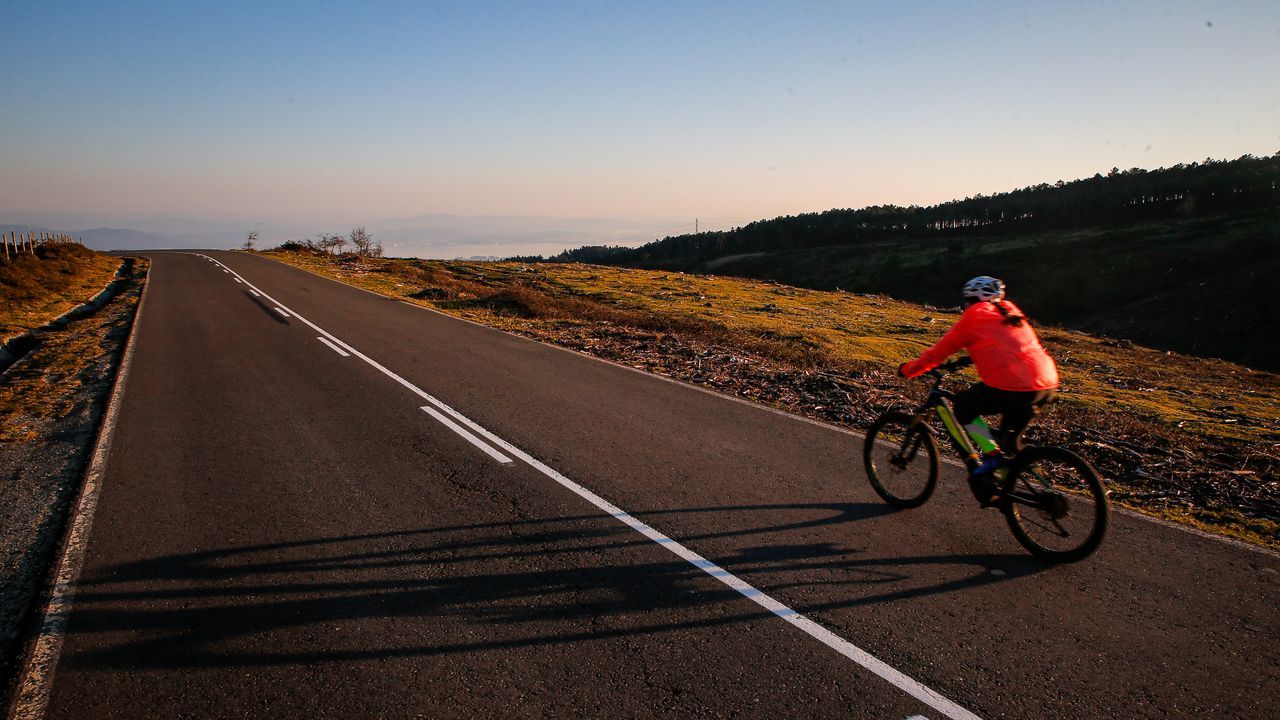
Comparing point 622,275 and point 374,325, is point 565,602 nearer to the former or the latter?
point 374,325

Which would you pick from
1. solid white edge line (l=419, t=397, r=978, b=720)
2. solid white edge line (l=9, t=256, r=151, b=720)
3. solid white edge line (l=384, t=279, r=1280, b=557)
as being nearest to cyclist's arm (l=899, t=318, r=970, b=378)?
solid white edge line (l=384, t=279, r=1280, b=557)

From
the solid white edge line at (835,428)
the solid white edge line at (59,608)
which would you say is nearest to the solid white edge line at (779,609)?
the solid white edge line at (835,428)

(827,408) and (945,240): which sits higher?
(945,240)

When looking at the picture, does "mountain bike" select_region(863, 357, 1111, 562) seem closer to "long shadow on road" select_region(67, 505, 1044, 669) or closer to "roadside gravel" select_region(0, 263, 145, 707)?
"long shadow on road" select_region(67, 505, 1044, 669)

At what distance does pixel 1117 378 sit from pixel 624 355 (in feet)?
44.4

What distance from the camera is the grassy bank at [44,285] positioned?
66.4ft

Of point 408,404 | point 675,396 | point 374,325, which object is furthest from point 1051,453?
point 374,325

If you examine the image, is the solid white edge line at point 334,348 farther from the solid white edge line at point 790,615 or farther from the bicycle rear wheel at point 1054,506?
the bicycle rear wheel at point 1054,506

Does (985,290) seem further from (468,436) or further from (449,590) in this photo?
(468,436)

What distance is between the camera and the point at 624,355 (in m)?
14.8

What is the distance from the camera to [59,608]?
457 centimetres

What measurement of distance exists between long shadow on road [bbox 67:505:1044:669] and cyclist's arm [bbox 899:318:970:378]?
5.74 ft

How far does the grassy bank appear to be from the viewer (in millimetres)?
20250

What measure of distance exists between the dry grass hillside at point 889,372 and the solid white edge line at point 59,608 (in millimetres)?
8699
